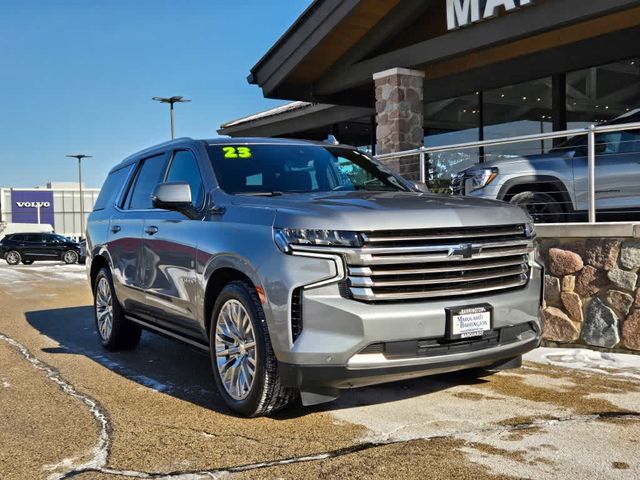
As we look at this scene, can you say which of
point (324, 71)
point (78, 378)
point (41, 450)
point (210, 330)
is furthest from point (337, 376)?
point (324, 71)

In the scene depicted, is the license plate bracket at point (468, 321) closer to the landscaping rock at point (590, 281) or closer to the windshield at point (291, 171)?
the windshield at point (291, 171)

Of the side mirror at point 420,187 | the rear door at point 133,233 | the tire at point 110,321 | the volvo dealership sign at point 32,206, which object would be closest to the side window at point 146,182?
the rear door at point 133,233

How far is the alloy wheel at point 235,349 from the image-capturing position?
426 cm

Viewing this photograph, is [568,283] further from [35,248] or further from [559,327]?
[35,248]

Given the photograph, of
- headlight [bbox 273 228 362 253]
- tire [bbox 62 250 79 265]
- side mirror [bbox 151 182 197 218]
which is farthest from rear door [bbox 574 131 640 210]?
tire [bbox 62 250 79 265]

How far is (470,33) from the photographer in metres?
9.84

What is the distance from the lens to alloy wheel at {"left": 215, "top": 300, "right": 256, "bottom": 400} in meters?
4.26

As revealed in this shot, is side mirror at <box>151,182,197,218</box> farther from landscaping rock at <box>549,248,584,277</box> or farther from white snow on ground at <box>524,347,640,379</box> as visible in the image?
landscaping rock at <box>549,248,584,277</box>

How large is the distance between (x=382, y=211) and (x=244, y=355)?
1.29m

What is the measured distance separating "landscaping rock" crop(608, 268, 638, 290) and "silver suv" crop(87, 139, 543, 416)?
78.8 inches

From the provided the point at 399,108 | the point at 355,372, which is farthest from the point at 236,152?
the point at 399,108

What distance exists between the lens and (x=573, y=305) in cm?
654

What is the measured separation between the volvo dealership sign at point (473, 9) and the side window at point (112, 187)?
18.0 feet

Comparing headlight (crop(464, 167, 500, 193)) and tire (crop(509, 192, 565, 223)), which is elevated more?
headlight (crop(464, 167, 500, 193))
